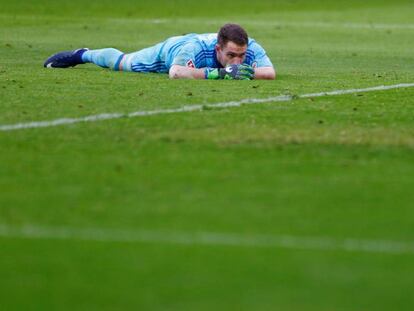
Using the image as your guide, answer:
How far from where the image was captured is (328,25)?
27.7 m

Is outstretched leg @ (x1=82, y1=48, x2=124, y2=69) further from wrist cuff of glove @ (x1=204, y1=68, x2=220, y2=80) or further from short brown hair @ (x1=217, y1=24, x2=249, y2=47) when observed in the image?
short brown hair @ (x1=217, y1=24, x2=249, y2=47)

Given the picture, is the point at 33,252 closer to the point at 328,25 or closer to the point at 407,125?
the point at 407,125

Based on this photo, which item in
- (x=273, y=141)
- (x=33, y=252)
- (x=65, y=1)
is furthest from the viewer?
(x=65, y=1)

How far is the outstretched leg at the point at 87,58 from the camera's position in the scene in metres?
15.5

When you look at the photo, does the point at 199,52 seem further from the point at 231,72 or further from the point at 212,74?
the point at 231,72

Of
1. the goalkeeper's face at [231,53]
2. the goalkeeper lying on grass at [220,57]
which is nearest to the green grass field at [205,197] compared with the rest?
the goalkeeper lying on grass at [220,57]

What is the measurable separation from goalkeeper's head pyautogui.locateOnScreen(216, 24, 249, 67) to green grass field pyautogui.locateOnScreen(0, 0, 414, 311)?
0.36 m

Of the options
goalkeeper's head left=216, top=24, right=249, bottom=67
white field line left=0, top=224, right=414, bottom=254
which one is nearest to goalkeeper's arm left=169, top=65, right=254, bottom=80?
goalkeeper's head left=216, top=24, right=249, bottom=67

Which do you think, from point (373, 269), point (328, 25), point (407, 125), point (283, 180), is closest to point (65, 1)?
point (328, 25)

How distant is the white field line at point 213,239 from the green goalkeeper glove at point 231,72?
25.0 ft

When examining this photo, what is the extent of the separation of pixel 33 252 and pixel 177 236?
663mm

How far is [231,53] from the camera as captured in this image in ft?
45.0

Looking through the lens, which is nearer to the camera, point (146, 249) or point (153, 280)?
point (153, 280)

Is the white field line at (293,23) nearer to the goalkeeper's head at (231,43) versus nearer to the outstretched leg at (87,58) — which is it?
the outstretched leg at (87,58)
